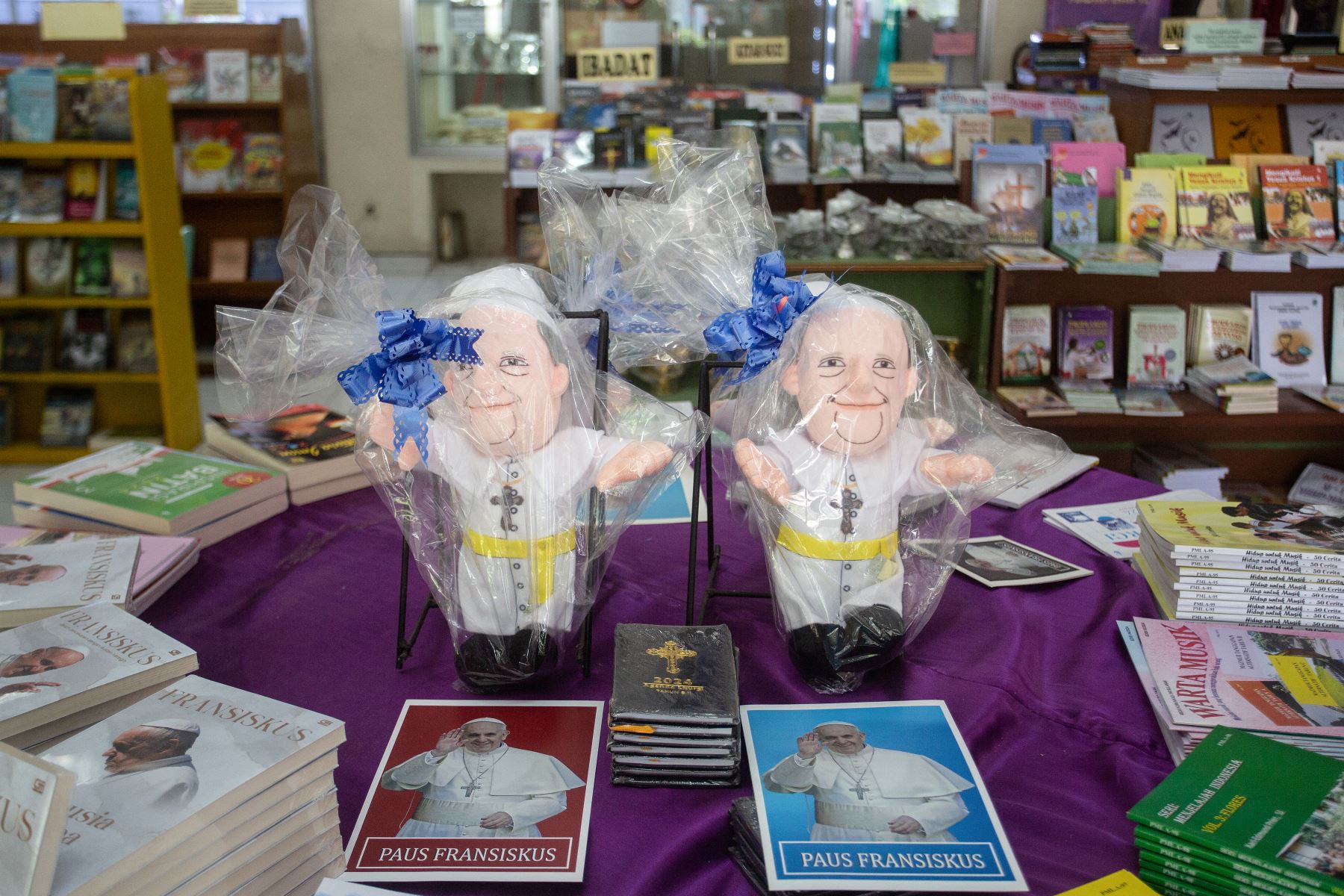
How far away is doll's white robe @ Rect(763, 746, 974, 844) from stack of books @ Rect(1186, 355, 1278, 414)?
2261 mm

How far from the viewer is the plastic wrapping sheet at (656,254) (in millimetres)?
1530

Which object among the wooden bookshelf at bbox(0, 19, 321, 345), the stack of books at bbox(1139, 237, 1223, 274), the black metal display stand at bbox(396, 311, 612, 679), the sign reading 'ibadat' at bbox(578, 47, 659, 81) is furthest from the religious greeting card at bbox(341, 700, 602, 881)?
the wooden bookshelf at bbox(0, 19, 321, 345)

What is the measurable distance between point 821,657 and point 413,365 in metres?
0.65

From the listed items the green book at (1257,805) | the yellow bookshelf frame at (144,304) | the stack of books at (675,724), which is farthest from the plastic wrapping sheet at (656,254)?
the yellow bookshelf frame at (144,304)

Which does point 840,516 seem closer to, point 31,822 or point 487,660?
point 487,660

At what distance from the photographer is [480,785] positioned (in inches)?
46.5

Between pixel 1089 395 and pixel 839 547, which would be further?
pixel 1089 395

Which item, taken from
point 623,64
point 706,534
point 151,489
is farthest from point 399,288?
point 706,534

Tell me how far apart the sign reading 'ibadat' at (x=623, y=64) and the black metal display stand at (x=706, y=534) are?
10.2 feet

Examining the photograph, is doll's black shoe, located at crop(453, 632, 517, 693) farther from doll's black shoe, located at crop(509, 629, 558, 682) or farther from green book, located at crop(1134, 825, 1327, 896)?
green book, located at crop(1134, 825, 1327, 896)

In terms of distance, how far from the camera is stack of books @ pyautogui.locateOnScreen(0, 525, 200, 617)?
5.24 feet

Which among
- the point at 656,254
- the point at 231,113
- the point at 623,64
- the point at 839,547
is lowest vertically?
the point at 839,547

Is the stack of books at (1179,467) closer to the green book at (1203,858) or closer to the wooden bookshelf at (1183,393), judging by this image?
the wooden bookshelf at (1183,393)

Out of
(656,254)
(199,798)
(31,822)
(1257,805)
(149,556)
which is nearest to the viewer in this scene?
(31,822)
